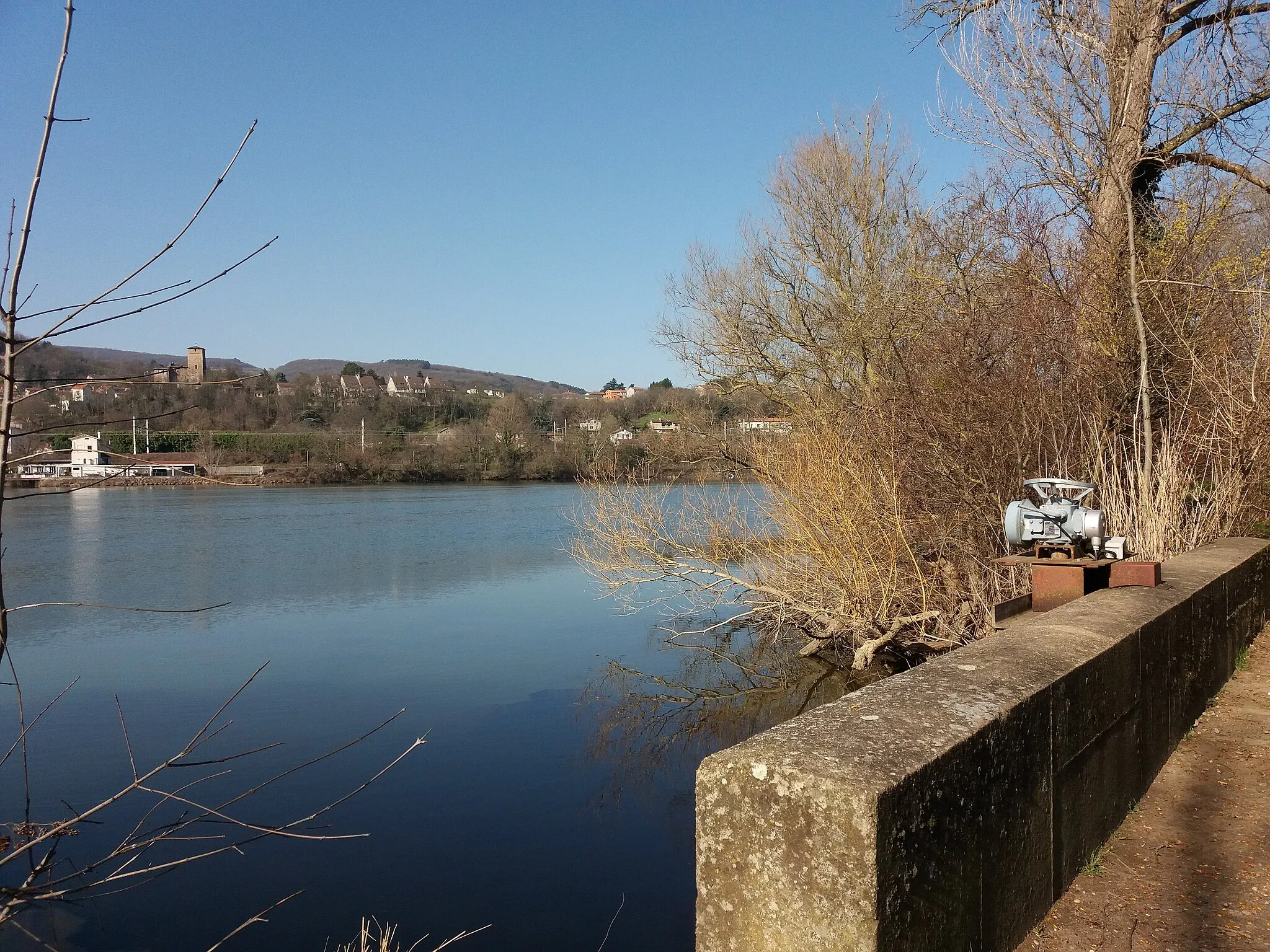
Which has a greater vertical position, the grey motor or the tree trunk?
the tree trunk

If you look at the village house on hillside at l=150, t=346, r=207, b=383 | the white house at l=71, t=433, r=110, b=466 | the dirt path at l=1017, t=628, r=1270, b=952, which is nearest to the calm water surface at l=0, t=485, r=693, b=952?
the dirt path at l=1017, t=628, r=1270, b=952

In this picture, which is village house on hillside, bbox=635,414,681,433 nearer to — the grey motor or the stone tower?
the grey motor

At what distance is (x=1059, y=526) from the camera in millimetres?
5211

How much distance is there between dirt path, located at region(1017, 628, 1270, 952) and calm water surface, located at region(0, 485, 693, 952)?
13.7 feet

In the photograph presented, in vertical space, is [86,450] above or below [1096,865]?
above

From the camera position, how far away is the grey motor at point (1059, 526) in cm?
512

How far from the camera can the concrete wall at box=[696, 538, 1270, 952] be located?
2.14 m

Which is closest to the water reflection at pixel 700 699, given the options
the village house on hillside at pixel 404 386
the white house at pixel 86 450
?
the white house at pixel 86 450

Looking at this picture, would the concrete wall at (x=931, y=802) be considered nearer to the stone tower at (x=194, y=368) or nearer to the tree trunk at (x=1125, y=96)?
the stone tower at (x=194, y=368)

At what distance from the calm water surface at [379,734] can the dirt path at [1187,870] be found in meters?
4.18

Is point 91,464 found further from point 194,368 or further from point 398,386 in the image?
point 398,386

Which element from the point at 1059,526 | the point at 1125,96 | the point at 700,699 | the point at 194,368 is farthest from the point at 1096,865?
the point at 700,699

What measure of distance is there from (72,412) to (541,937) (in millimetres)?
5782

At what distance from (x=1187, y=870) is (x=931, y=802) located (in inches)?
70.1
